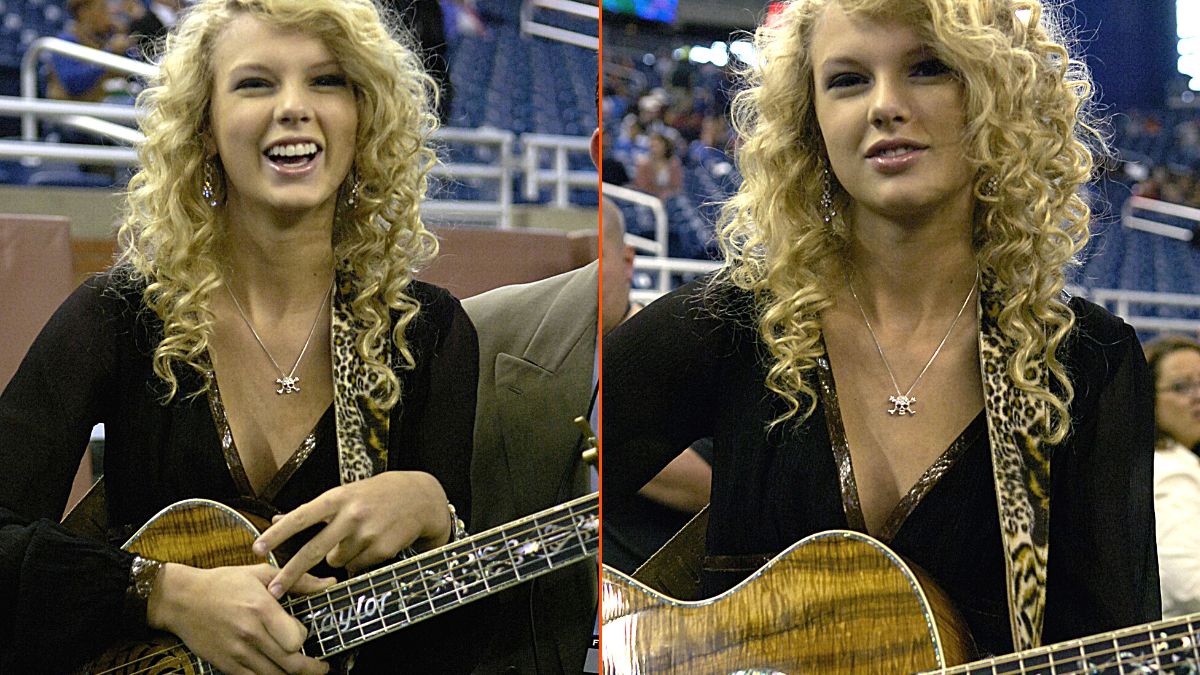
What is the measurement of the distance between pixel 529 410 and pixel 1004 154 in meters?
0.69

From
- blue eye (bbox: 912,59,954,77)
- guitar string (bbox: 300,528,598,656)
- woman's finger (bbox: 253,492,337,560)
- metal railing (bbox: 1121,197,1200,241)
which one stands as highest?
blue eye (bbox: 912,59,954,77)

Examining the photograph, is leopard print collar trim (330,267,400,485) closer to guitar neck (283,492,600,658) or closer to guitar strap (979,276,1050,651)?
guitar neck (283,492,600,658)

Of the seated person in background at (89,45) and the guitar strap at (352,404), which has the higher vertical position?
the seated person in background at (89,45)

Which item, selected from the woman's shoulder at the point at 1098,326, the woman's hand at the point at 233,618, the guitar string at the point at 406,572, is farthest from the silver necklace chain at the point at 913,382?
the woman's hand at the point at 233,618

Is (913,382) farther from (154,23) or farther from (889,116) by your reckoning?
(154,23)

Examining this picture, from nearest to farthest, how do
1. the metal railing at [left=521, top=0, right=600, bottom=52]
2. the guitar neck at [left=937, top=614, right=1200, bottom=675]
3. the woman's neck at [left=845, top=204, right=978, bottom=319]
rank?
1. the guitar neck at [left=937, top=614, right=1200, bottom=675]
2. the woman's neck at [left=845, top=204, right=978, bottom=319]
3. the metal railing at [left=521, top=0, right=600, bottom=52]

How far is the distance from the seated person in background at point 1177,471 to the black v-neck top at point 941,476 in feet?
0.04

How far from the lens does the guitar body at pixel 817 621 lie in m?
1.31

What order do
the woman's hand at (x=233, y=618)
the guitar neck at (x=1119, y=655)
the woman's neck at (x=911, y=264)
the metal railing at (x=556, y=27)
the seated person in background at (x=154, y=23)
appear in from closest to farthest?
the guitar neck at (x=1119, y=655)
the woman's neck at (x=911, y=264)
the woman's hand at (x=233, y=618)
the seated person in background at (x=154, y=23)
the metal railing at (x=556, y=27)

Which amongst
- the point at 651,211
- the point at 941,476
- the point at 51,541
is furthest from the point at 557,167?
the point at 51,541

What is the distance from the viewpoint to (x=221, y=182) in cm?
149

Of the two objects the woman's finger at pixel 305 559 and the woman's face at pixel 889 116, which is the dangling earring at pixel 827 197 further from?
the woman's finger at pixel 305 559

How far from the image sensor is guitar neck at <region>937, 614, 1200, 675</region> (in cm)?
121

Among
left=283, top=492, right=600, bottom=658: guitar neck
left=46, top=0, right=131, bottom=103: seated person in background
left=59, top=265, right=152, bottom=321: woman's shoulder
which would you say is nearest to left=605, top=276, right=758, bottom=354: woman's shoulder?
left=283, top=492, right=600, bottom=658: guitar neck
